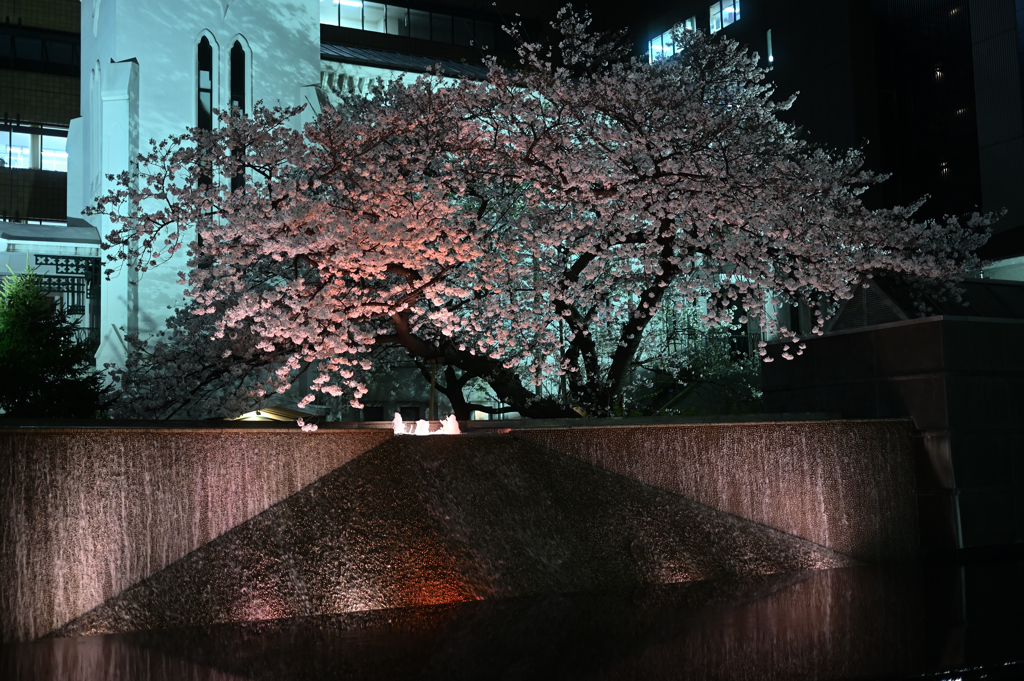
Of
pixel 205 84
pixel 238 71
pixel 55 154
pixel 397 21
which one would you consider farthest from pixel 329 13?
pixel 55 154

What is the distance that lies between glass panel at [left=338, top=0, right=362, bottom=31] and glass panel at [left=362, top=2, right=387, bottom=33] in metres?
0.20

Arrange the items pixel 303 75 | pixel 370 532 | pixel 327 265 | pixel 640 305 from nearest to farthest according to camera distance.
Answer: pixel 370 532
pixel 327 265
pixel 640 305
pixel 303 75

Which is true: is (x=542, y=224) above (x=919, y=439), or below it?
above


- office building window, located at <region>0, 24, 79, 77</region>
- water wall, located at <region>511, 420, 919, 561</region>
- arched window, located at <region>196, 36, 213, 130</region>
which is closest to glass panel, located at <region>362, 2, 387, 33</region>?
arched window, located at <region>196, 36, 213, 130</region>

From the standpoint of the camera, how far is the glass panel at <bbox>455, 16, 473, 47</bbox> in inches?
1622

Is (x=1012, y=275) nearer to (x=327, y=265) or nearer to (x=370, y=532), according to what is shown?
(x=327, y=265)

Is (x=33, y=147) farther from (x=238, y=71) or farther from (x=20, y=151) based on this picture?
(x=238, y=71)

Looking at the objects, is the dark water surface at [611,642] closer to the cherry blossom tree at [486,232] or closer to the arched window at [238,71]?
the cherry blossom tree at [486,232]

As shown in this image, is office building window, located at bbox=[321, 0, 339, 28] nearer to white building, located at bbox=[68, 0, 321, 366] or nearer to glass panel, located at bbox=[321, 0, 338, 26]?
glass panel, located at bbox=[321, 0, 338, 26]

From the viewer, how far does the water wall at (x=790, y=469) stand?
12461 mm

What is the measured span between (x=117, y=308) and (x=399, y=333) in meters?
14.4

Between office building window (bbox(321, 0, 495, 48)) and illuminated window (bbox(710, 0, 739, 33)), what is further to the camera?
illuminated window (bbox(710, 0, 739, 33))

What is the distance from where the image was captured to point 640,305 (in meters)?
17.0

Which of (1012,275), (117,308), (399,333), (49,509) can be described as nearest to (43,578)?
(49,509)
